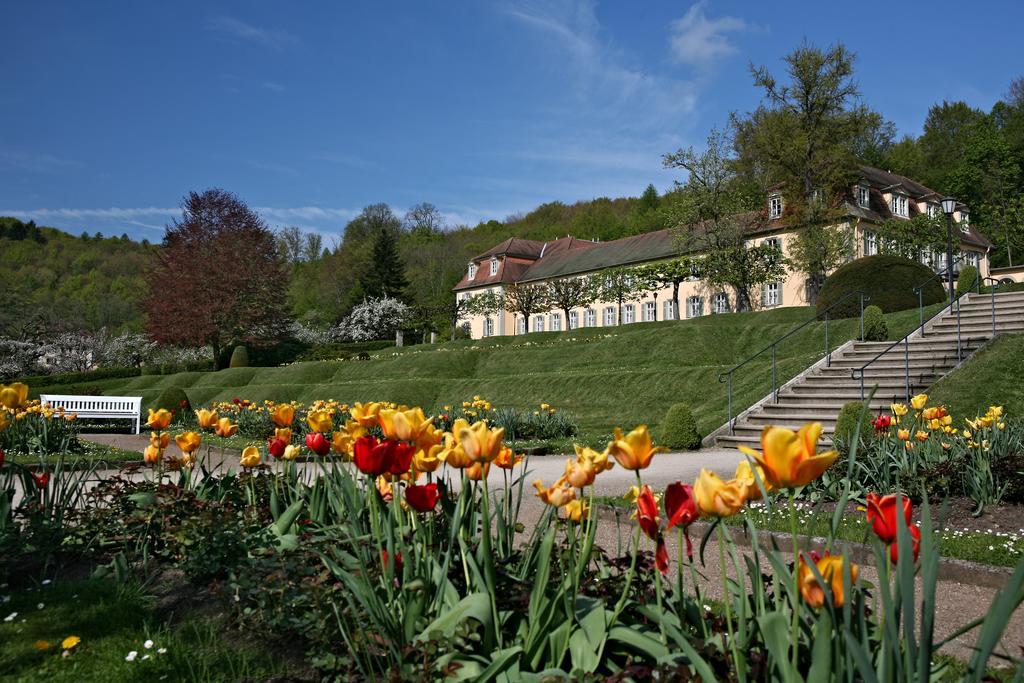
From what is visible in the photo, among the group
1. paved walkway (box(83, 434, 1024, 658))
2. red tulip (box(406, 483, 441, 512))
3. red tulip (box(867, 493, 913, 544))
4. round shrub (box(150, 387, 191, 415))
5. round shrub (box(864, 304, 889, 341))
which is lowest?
paved walkway (box(83, 434, 1024, 658))

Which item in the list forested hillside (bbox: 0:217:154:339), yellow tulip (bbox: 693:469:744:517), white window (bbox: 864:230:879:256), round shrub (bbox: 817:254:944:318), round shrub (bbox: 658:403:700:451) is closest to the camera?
yellow tulip (bbox: 693:469:744:517)

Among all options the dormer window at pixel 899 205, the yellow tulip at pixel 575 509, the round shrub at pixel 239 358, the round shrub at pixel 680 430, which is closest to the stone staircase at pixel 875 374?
the round shrub at pixel 680 430

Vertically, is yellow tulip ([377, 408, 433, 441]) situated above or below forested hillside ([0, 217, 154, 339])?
below

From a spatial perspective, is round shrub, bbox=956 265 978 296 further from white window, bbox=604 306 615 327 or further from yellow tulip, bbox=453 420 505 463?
yellow tulip, bbox=453 420 505 463

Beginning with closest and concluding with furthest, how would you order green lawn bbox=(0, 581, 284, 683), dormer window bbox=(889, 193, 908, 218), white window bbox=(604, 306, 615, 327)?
green lawn bbox=(0, 581, 284, 683) < dormer window bbox=(889, 193, 908, 218) < white window bbox=(604, 306, 615, 327)

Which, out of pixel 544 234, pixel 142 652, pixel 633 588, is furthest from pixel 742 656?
pixel 544 234

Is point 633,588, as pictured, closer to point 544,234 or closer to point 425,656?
point 425,656

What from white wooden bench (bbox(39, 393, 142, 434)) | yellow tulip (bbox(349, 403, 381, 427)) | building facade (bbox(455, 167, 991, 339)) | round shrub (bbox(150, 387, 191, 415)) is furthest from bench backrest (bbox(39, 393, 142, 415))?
building facade (bbox(455, 167, 991, 339))

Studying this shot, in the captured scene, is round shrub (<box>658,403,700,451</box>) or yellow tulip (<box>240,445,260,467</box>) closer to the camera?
yellow tulip (<box>240,445,260,467</box>)

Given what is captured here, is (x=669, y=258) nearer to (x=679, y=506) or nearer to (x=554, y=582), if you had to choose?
(x=554, y=582)

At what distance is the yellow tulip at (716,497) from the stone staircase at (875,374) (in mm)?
9699

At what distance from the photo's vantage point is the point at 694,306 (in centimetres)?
4334

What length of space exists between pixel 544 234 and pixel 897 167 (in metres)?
34.3

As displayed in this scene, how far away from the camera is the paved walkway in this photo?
12.0 feet
